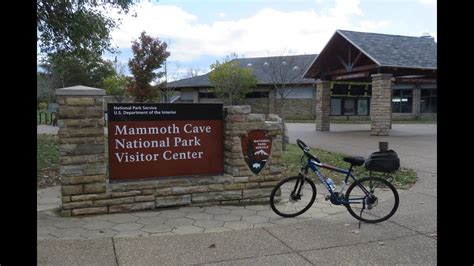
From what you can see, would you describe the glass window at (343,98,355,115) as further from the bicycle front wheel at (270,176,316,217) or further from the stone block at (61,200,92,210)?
the stone block at (61,200,92,210)

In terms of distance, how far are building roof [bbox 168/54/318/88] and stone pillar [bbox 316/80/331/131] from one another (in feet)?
46.3

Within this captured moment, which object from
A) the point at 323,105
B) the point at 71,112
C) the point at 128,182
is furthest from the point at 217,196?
the point at 323,105

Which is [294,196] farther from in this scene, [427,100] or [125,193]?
[427,100]

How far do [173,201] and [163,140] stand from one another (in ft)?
2.78

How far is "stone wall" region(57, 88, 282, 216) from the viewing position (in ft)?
17.9

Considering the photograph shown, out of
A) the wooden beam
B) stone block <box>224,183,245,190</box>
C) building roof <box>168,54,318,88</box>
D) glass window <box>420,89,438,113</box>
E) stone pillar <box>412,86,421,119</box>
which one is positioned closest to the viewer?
stone block <box>224,183,245,190</box>

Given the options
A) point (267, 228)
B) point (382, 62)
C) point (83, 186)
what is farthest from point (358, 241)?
point (382, 62)

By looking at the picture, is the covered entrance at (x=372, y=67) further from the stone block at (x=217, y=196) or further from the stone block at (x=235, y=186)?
the stone block at (x=217, y=196)

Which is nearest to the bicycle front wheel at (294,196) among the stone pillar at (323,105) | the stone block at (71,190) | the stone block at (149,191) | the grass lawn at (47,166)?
the stone block at (149,191)

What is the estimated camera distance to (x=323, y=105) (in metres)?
21.8

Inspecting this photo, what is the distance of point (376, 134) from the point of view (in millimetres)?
18234

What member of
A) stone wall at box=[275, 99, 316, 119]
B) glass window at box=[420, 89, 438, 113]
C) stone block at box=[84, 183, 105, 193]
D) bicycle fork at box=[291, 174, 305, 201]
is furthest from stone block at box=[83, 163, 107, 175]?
glass window at box=[420, 89, 438, 113]
